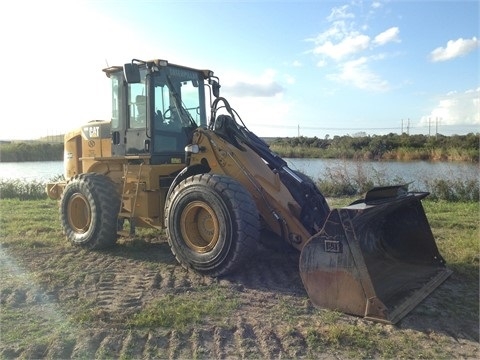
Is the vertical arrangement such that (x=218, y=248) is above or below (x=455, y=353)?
above

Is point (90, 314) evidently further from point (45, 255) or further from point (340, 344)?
point (45, 255)

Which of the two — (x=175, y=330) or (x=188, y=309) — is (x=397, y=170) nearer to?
(x=188, y=309)

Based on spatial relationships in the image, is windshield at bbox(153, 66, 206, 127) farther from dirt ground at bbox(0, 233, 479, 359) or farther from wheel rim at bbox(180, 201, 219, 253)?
dirt ground at bbox(0, 233, 479, 359)

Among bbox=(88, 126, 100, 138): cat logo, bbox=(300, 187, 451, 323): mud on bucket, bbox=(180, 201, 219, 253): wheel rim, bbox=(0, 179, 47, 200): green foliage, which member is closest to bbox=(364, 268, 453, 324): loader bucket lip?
bbox=(300, 187, 451, 323): mud on bucket

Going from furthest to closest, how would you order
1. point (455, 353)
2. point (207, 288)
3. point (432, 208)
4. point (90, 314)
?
point (432, 208) < point (207, 288) < point (90, 314) < point (455, 353)

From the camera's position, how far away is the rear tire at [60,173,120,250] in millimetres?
7211

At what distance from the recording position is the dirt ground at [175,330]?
3.83 metres

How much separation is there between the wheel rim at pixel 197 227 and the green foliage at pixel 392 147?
45.7 ft

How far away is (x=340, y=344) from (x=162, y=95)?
15.1 ft

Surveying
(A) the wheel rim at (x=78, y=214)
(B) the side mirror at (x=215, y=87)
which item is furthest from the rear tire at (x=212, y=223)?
(B) the side mirror at (x=215, y=87)

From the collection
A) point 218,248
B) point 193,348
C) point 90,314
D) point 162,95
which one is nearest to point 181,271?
point 218,248

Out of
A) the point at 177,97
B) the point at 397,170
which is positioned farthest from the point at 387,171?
the point at 177,97

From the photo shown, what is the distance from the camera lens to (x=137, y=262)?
6.66 m

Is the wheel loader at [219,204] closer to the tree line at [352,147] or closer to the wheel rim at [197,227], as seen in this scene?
the wheel rim at [197,227]
